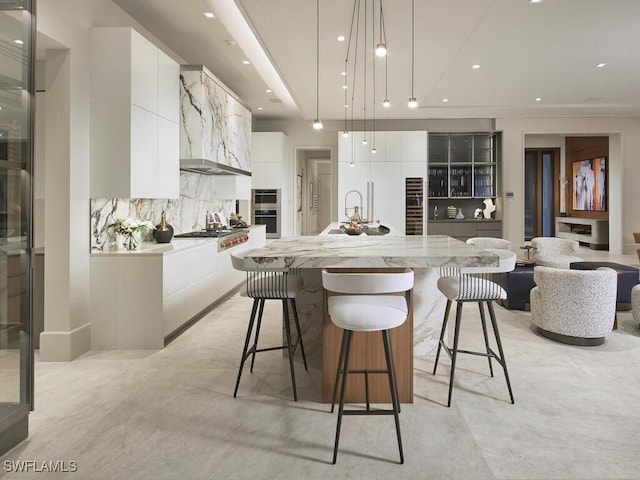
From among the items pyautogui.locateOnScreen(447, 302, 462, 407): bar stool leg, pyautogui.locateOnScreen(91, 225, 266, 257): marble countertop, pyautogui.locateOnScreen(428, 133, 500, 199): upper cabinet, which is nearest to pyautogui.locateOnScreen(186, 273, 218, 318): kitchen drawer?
pyautogui.locateOnScreen(91, 225, 266, 257): marble countertop

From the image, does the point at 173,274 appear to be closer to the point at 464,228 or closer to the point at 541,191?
the point at 464,228

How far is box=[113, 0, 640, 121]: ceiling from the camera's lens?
404 centimetres

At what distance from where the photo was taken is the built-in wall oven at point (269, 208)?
8.74m

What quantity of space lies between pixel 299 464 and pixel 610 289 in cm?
300

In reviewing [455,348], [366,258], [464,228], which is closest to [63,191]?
[366,258]

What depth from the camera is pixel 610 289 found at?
360cm

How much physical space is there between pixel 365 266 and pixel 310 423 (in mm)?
894

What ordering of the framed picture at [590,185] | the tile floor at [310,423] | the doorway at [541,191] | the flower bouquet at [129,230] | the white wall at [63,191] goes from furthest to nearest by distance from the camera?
the doorway at [541,191], the framed picture at [590,185], the flower bouquet at [129,230], the white wall at [63,191], the tile floor at [310,423]

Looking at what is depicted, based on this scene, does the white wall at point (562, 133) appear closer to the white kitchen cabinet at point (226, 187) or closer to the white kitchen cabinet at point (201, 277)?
the white kitchen cabinet at point (226, 187)

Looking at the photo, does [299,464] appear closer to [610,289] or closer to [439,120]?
[610,289]

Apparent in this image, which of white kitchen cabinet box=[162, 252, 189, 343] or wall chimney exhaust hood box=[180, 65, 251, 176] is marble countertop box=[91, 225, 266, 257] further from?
wall chimney exhaust hood box=[180, 65, 251, 176]

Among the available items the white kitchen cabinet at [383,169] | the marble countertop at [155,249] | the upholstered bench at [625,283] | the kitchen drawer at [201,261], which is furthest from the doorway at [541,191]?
the marble countertop at [155,249]

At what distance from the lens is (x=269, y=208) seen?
8.79 metres

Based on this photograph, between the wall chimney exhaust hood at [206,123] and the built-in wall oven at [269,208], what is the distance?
2347 mm
